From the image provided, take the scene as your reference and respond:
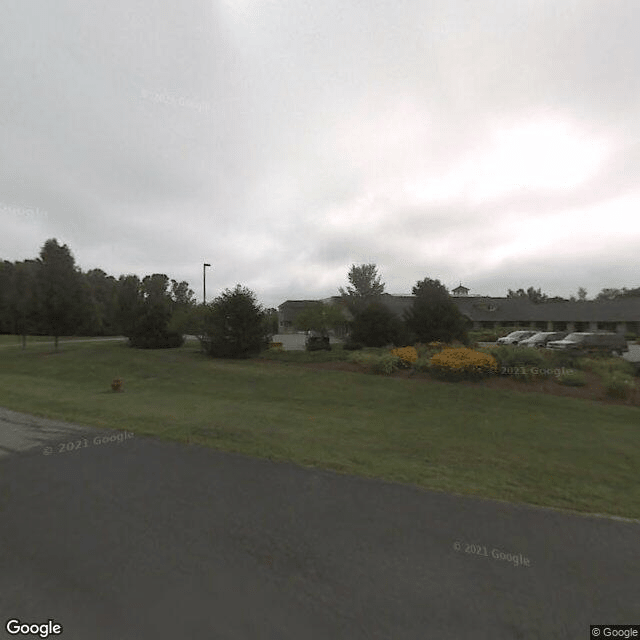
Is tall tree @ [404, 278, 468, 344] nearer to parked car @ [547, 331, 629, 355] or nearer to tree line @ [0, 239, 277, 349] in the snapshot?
parked car @ [547, 331, 629, 355]

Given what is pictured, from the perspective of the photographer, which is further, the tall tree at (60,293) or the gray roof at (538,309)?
the gray roof at (538,309)

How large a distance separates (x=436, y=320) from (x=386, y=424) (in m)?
14.6

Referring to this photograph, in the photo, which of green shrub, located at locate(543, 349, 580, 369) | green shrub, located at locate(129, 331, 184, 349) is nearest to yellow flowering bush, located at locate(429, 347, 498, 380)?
green shrub, located at locate(543, 349, 580, 369)

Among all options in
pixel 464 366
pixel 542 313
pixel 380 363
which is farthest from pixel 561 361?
pixel 542 313

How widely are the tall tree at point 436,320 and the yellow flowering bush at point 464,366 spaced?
7734 mm

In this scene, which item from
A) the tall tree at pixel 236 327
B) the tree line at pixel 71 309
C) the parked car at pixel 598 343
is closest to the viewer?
the tall tree at pixel 236 327

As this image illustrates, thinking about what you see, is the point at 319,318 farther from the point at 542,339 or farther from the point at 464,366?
the point at 542,339

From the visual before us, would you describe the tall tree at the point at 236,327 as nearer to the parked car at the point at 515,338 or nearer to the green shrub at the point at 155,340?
the green shrub at the point at 155,340

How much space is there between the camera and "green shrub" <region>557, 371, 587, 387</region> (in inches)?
488

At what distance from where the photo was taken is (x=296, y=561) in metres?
3.35

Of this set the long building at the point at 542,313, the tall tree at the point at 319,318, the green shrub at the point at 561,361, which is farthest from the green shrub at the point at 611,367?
the long building at the point at 542,313

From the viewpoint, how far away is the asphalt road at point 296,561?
269 centimetres

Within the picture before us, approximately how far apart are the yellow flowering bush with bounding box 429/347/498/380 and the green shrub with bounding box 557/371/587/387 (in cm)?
211

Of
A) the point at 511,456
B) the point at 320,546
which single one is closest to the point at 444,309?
the point at 511,456
